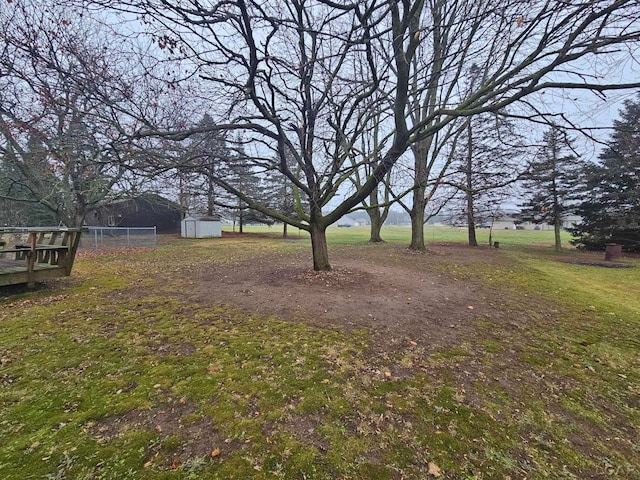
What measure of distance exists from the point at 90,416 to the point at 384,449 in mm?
2104

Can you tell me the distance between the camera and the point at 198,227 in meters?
24.4

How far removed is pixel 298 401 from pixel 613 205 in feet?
67.1

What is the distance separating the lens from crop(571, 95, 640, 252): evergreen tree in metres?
14.5

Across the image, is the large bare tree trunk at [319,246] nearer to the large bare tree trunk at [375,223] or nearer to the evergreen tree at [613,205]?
the large bare tree trunk at [375,223]

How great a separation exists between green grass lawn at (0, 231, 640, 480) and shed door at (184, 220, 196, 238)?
20.8 metres

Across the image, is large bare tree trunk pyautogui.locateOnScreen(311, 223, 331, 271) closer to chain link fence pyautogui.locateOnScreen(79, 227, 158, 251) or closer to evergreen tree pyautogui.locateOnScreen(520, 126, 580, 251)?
chain link fence pyautogui.locateOnScreen(79, 227, 158, 251)

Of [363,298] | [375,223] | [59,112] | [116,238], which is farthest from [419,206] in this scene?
[116,238]

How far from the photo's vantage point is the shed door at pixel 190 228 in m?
24.4

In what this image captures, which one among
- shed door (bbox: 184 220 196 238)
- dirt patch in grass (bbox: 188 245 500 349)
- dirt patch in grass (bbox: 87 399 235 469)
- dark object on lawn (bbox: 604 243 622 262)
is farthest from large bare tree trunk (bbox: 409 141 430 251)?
shed door (bbox: 184 220 196 238)

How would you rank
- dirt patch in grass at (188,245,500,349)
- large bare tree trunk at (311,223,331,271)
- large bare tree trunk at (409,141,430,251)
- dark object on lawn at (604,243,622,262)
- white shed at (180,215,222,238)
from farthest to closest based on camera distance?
1. white shed at (180,215,222,238)
2. large bare tree trunk at (409,141,430,251)
3. dark object on lawn at (604,243,622,262)
4. large bare tree trunk at (311,223,331,271)
5. dirt patch in grass at (188,245,500,349)

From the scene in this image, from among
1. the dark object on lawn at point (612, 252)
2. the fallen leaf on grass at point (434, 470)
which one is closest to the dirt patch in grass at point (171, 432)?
the fallen leaf on grass at point (434, 470)

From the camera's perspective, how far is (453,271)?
873 cm

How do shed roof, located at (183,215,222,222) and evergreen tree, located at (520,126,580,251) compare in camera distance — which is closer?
evergreen tree, located at (520,126,580,251)

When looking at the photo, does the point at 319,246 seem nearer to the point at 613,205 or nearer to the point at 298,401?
the point at 298,401
